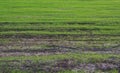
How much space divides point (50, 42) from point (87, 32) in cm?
626

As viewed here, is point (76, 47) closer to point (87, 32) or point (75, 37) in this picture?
point (75, 37)

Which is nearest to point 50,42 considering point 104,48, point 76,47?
point 76,47

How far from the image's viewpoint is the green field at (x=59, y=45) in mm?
19766

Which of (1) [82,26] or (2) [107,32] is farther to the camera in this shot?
(1) [82,26]

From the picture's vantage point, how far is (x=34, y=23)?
125ft

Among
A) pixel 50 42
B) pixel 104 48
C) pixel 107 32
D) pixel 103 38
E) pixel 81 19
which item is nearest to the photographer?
pixel 104 48

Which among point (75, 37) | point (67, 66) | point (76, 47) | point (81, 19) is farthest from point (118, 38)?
point (81, 19)

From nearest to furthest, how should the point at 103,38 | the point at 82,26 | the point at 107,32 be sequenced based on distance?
the point at 103,38, the point at 107,32, the point at 82,26

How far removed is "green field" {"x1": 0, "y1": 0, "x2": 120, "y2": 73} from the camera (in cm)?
1977

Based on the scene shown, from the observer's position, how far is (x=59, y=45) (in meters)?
25.5

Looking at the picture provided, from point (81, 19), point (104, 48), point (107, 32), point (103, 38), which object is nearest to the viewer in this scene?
point (104, 48)

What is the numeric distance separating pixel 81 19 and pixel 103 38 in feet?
42.2

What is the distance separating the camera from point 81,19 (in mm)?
41500

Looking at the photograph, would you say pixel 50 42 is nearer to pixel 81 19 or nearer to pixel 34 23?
pixel 34 23
